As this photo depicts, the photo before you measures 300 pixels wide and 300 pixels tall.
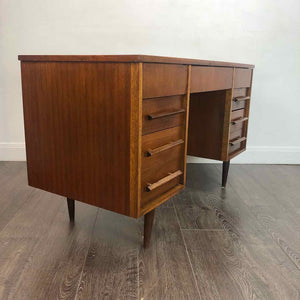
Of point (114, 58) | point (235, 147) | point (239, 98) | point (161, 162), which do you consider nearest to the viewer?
point (114, 58)

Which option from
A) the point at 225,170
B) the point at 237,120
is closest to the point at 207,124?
the point at 237,120

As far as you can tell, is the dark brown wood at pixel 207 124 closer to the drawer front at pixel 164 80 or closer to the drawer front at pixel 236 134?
the drawer front at pixel 236 134

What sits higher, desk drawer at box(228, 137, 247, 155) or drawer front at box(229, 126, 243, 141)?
drawer front at box(229, 126, 243, 141)

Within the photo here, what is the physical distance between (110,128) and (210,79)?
2.25 ft

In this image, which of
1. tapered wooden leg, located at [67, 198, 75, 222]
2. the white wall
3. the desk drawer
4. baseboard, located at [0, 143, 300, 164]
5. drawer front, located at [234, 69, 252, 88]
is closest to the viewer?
tapered wooden leg, located at [67, 198, 75, 222]

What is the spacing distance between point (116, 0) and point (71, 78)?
5.24ft

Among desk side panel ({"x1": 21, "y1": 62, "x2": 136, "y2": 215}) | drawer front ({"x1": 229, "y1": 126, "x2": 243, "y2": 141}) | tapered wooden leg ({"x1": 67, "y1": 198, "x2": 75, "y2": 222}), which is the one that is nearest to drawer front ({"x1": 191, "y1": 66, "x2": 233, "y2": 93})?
drawer front ({"x1": 229, "y1": 126, "x2": 243, "y2": 141})

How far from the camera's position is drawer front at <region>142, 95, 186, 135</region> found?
119 cm

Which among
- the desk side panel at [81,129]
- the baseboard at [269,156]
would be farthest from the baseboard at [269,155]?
the desk side panel at [81,129]

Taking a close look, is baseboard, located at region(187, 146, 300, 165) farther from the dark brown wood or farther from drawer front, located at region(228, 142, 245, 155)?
the dark brown wood

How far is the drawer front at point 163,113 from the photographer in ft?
3.90

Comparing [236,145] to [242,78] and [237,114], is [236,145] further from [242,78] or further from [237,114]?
[242,78]

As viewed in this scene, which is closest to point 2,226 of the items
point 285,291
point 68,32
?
point 285,291

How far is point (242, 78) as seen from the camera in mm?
2125
